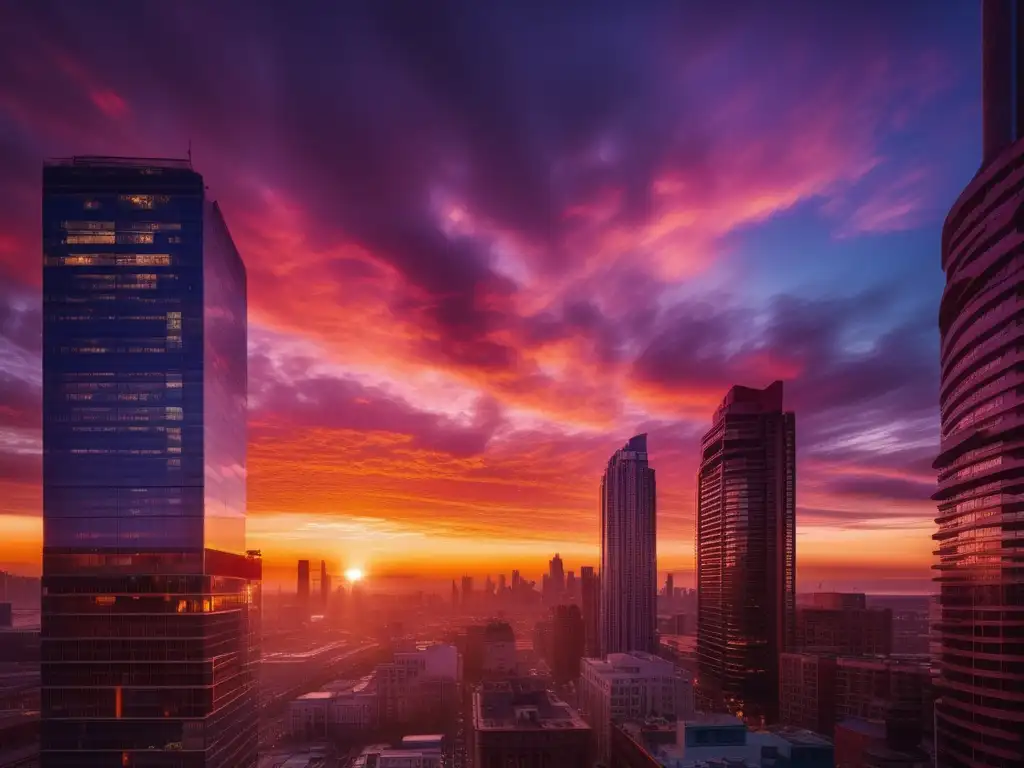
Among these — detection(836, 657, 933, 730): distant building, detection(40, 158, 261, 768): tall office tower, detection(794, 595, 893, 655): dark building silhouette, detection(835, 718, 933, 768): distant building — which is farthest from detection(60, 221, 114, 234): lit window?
detection(794, 595, 893, 655): dark building silhouette

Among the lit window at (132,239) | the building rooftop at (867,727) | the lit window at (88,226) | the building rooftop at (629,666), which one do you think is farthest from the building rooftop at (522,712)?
the lit window at (88,226)

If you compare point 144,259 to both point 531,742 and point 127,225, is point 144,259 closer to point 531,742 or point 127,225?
point 127,225

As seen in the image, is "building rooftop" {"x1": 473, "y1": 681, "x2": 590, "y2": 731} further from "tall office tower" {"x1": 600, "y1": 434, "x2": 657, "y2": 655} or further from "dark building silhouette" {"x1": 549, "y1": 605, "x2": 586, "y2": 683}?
"tall office tower" {"x1": 600, "y1": 434, "x2": 657, "y2": 655}

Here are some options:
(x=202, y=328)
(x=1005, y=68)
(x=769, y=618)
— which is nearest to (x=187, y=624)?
(x=202, y=328)

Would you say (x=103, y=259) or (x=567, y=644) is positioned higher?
(x=103, y=259)

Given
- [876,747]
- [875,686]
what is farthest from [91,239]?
[875,686]

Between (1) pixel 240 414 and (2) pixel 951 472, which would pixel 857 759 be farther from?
(1) pixel 240 414
